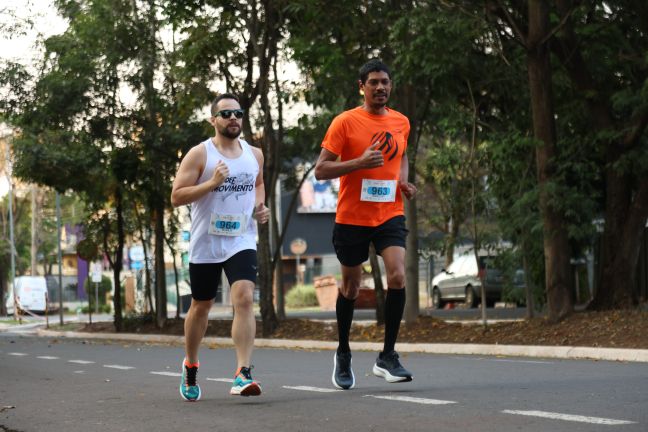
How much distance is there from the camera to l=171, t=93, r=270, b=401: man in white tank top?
27.3 feet

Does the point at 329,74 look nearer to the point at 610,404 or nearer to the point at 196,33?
the point at 196,33

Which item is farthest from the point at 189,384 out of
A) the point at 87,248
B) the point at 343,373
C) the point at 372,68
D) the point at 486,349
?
the point at 87,248

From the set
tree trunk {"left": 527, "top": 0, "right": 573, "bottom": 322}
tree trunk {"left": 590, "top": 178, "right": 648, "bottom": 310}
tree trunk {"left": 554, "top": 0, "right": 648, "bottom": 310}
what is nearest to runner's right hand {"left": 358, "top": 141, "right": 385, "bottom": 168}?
tree trunk {"left": 527, "top": 0, "right": 573, "bottom": 322}

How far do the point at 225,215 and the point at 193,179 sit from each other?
1.06ft

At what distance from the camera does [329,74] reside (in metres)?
21.0

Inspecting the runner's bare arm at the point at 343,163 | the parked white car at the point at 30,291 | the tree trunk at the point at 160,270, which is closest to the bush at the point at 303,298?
the parked white car at the point at 30,291

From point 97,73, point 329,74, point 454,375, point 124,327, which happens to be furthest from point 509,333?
point 124,327

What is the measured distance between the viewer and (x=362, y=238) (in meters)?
8.85

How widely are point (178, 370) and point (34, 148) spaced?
15.5m

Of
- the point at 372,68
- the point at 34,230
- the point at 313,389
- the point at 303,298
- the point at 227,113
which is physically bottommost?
the point at 313,389

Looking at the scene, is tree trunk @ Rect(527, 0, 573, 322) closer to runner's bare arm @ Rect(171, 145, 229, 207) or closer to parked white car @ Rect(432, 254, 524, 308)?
runner's bare arm @ Rect(171, 145, 229, 207)

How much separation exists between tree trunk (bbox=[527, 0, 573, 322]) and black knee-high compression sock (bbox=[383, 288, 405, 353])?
9.15m

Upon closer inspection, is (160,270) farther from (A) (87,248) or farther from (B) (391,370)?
(B) (391,370)

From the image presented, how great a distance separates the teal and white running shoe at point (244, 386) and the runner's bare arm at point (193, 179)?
1.11 meters
